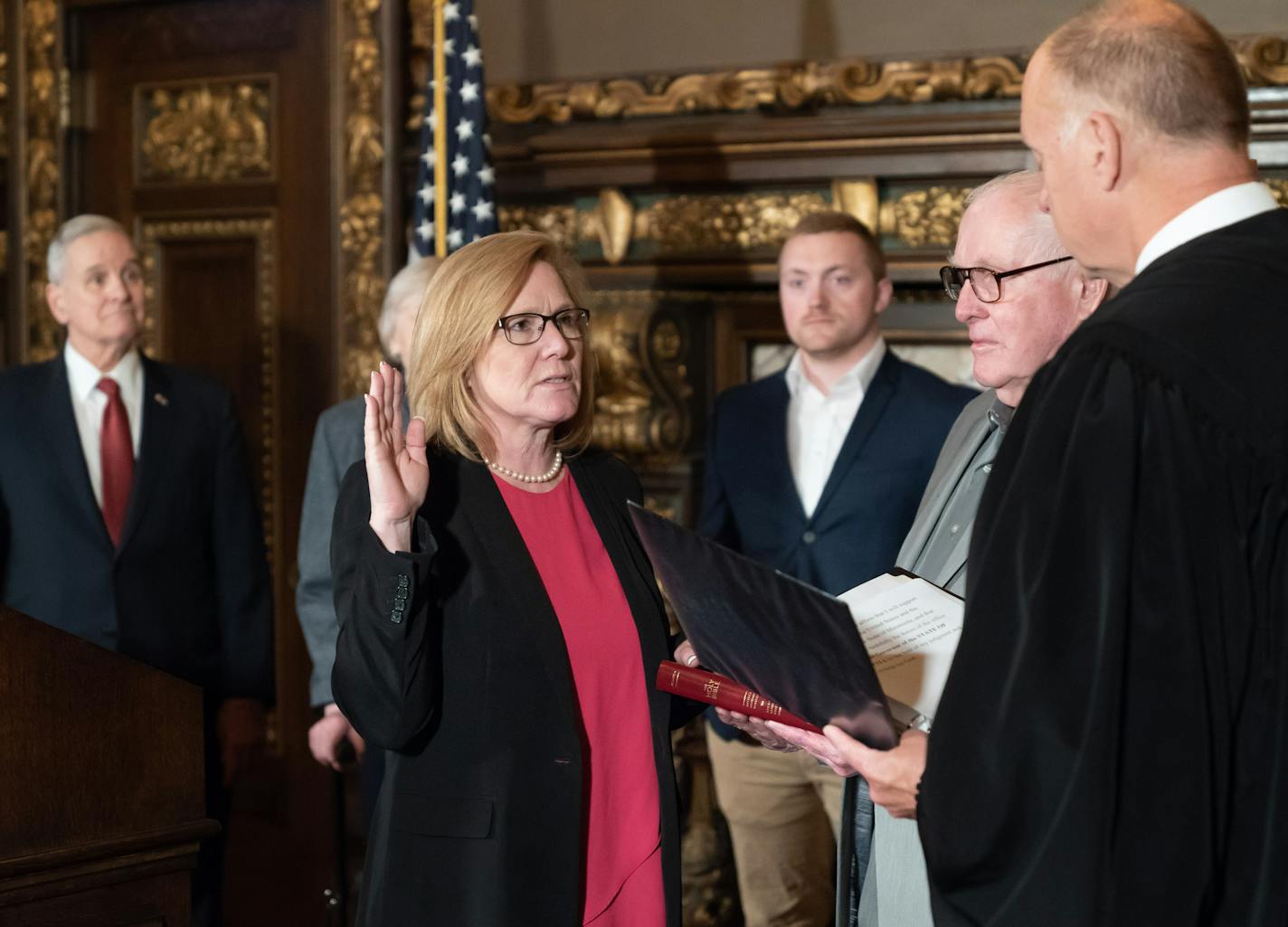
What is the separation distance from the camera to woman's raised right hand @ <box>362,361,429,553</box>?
2232 mm

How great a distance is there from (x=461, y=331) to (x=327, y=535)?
1.46 meters

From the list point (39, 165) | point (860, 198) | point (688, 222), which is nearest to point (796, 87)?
point (860, 198)

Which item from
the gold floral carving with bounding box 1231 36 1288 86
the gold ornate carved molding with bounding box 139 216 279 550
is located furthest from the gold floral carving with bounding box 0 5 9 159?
the gold floral carving with bounding box 1231 36 1288 86

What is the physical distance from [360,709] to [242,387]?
3.43 metres

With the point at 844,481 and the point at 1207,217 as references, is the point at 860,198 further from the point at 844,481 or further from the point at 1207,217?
the point at 1207,217

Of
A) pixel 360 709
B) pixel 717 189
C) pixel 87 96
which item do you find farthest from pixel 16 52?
pixel 360 709

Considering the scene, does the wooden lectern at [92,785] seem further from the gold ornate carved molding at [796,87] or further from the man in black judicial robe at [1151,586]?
the gold ornate carved molding at [796,87]

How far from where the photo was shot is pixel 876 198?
430 cm

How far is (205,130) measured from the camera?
5.48 meters

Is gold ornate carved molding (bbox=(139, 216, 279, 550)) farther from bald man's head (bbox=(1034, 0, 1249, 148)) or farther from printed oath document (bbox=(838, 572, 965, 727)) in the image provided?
bald man's head (bbox=(1034, 0, 1249, 148))

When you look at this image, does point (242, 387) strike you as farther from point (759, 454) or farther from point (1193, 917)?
point (1193, 917)

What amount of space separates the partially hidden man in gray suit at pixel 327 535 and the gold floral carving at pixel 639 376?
72 centimetres

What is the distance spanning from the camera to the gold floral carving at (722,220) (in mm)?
4438

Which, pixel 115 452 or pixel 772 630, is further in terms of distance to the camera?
pixel 115 452
